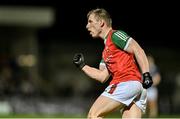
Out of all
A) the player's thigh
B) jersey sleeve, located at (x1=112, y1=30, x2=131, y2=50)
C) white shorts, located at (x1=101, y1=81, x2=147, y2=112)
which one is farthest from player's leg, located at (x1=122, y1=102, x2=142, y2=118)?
jersey sleeve, located at (x1=112, y1=30, x2=131, y2=50)

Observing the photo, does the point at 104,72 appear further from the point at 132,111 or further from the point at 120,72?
the point at 132,111

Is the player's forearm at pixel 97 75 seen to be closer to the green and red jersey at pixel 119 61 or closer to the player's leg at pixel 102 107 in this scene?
the green and red jersey at pixel 119 61

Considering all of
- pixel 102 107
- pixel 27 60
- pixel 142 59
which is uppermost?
Answer: pixel 142 59

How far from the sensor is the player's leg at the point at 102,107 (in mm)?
9116

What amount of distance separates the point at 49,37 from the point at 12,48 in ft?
6.23

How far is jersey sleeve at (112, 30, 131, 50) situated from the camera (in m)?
9.18

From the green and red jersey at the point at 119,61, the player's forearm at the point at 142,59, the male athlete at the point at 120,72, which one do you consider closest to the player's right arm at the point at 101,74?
the male athlete at the point at 120,72

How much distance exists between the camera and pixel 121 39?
9.19 meters

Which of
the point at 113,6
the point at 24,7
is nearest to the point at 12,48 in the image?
the point at 24,7

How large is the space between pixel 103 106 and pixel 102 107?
2 centimetres

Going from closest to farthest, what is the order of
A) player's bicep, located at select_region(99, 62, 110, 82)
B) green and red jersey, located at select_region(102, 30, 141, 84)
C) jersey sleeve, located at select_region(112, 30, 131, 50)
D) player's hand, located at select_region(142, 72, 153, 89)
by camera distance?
player's hand, located at select_region(142, 72, 153, 89), jersey sleeve, located at select_region(112, 30, 131, 50), green and red jersey, located at select_region(102, 30, 141, 84), player's bicep, located at select_region(99, 62, 110, 82)

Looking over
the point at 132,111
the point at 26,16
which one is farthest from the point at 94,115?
the point at 26,16

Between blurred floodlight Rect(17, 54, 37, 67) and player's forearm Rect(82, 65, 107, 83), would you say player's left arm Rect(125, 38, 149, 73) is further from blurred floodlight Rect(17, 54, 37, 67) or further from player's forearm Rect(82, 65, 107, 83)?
blurred floodlight Rect(17, 54, 37, 67)

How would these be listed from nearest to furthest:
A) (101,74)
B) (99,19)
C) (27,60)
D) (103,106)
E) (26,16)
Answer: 1. (103,106)
2. (99,19)
3. (101,74)
4. (26,16)
5. (27,60)
